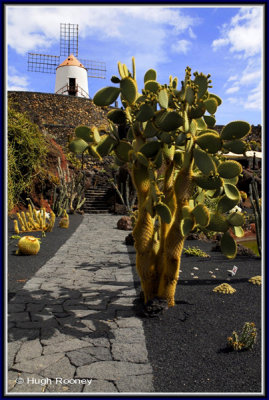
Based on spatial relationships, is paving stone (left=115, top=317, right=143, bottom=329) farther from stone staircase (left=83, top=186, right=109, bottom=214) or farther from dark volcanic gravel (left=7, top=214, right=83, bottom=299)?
stone staircase (left=83, top=186, right=109, bottom=214)

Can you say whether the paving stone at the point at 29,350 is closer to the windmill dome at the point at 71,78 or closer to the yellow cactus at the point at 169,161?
the yellow cactus at the point at 169,161

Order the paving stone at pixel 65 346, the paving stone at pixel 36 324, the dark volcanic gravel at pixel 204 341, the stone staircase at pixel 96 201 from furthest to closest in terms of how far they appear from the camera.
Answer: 1. the stone staircase at pixel 96 201
2. the paving stone at pixel 36 324
3. the paving stone at pixel 65 346
4. the dark volcanic gravel at pixel 204 341

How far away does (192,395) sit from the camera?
1.97m

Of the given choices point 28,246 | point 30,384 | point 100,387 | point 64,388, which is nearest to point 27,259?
point 28,246

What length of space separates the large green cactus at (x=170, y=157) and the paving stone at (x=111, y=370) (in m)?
1.12

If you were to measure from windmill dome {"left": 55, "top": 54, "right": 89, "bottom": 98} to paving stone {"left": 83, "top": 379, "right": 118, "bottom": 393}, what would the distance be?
30.0 metres

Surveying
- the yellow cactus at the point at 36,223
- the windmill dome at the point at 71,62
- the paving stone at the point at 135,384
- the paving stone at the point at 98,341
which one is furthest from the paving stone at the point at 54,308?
the windmill dome at the point at 71,62

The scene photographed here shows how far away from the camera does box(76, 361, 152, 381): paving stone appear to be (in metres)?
2.47

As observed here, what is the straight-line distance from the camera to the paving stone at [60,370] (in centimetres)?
249

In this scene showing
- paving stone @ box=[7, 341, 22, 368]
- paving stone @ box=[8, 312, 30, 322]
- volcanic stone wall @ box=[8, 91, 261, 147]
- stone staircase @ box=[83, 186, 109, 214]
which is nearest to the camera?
paving stone @ box=[7, 341, 22, 368]

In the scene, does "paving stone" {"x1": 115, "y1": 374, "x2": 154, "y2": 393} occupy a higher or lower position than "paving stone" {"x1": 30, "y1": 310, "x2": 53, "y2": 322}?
lower

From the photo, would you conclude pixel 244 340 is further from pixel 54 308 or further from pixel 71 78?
pixel 71 78

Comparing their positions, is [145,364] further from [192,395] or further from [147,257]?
[147,257]

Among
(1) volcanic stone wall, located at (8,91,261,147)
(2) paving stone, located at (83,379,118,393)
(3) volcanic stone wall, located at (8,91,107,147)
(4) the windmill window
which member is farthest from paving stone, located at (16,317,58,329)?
(4) the windmill window
